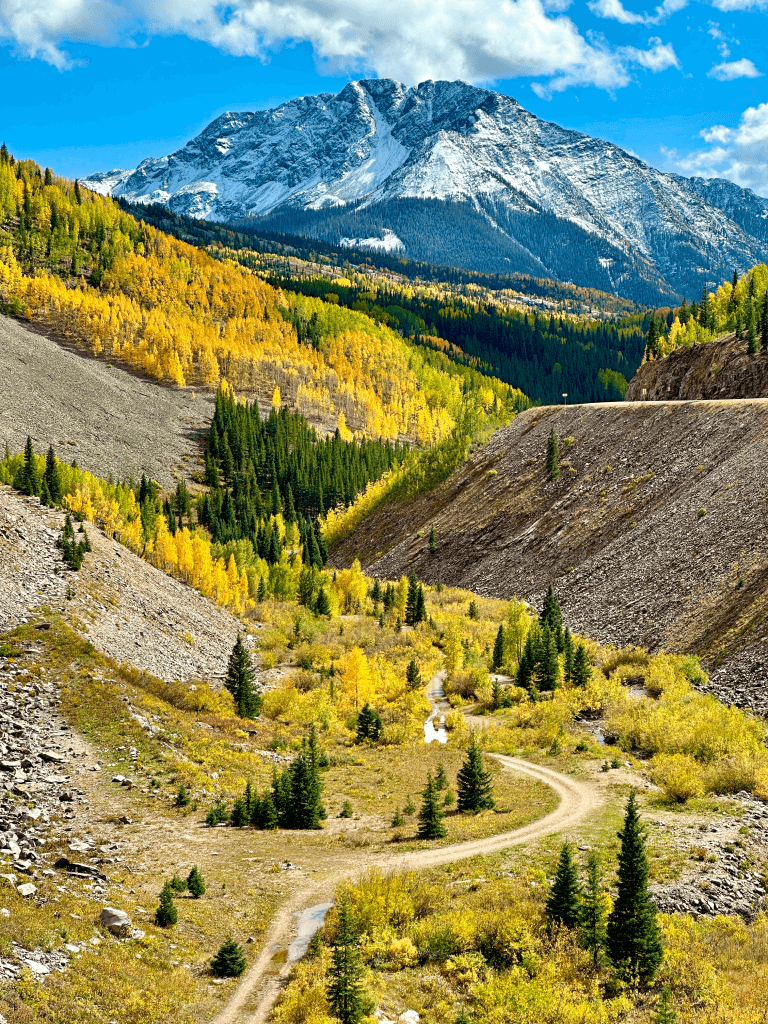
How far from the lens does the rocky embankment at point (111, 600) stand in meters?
50.6

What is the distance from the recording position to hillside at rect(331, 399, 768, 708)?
64312mm

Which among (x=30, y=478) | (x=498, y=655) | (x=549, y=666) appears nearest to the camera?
(x=549, y=666)

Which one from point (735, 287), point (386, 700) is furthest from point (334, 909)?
point (735, 287)

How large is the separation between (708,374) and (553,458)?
81.2ft

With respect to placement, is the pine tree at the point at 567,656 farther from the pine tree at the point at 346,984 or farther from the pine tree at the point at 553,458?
the pine tree at the point at 553,458

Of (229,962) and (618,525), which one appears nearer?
(229,962)

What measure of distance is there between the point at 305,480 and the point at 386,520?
1574 inches

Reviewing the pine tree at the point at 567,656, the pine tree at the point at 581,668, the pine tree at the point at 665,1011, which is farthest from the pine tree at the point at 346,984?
the pine tree at the point at 567,656

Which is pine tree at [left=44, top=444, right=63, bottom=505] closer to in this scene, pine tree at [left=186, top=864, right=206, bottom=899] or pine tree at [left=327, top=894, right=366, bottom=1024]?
pine tree at [left=186, top=864, right=206, bottom=899]

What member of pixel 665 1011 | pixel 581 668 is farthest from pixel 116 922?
pixel 581 668

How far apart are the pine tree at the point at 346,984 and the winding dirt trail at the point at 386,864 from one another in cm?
214

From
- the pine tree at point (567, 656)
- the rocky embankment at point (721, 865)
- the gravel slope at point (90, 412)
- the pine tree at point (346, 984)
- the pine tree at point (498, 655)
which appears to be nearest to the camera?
the pine tree at point (346, 984)

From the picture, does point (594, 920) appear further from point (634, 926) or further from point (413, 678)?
point (413, 678)

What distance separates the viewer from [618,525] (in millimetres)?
87562
